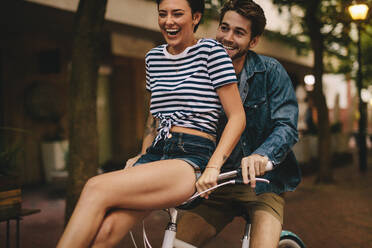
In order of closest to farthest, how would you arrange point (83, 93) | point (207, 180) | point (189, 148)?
point (207, 180), point (189, 148), point (83, 93)

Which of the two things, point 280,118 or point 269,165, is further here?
point 280,118

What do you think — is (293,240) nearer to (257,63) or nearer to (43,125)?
(257,63)

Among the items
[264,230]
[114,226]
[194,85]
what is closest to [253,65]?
[194,85]

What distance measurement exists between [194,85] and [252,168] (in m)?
0.46

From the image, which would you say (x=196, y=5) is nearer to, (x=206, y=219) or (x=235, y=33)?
(x=235, y=33)

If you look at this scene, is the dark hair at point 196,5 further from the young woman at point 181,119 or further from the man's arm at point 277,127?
the man's arm at point 277,127

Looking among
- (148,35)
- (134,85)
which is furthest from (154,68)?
(134,85)

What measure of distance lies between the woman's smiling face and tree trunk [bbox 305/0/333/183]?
29.1ft

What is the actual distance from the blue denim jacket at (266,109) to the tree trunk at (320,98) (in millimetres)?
8249

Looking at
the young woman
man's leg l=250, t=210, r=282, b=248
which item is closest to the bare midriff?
the young woman

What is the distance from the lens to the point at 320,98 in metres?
10.7

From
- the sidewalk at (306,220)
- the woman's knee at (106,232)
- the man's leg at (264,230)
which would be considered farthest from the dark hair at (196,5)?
the sidewalk at (306,220)

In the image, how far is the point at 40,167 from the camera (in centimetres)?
1140

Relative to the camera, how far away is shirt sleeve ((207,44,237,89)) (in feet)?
7.07
